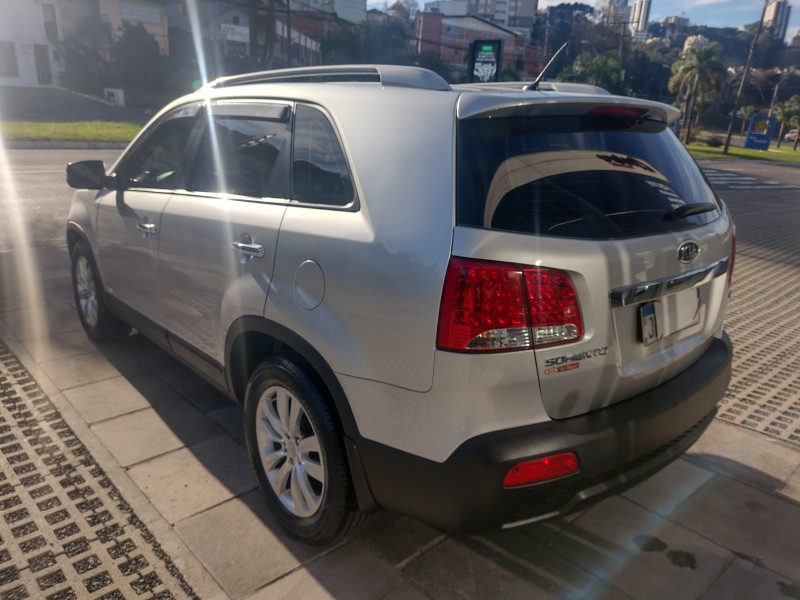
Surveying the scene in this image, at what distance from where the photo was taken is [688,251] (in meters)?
2.29

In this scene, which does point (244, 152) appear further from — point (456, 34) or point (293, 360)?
point (456, 34)

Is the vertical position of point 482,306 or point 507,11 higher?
point 507,11

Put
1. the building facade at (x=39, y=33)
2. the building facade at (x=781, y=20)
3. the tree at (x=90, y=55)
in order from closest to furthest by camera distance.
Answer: the tree at (x=90, y=55)
the building facade at (x=39, y=33)
the building facade at (x=781, y=20)

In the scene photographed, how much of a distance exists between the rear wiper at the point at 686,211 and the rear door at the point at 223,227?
58.4 inches

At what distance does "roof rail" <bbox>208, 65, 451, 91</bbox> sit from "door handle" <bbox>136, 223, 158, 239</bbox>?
2.74 feet

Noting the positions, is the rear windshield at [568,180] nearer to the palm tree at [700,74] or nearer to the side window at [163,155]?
the side window at [163,155]

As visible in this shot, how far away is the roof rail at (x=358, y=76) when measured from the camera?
2.40 m

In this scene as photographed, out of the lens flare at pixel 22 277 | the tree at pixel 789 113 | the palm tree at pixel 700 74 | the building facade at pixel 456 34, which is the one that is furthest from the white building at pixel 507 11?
the lens flare at pixel 22 277

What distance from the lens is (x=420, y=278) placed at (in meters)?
1.93

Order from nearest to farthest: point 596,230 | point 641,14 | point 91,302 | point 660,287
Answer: point 596,230
point 660,287
point 91,302
point 641,14

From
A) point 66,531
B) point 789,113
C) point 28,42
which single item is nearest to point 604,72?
point 789,113

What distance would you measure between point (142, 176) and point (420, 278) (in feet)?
8.46

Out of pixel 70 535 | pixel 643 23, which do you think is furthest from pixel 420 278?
pixel 643 23

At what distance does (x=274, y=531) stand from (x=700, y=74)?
194 feet
